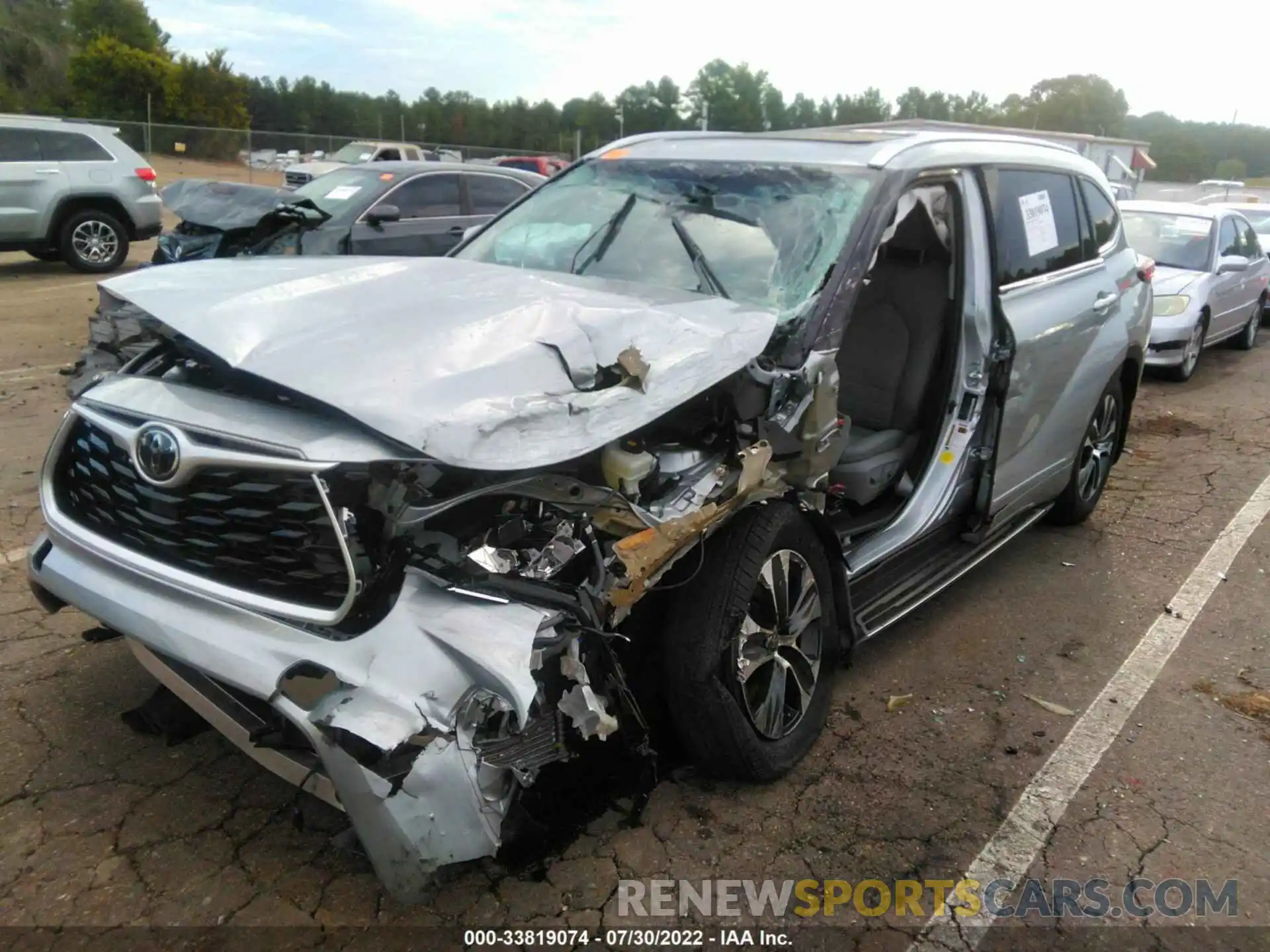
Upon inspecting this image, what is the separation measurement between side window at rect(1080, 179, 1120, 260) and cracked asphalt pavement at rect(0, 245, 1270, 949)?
5.77 ft

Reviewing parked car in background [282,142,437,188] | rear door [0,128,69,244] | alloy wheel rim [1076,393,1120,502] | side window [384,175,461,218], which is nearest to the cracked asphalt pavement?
alloy wheel rim [1076,393,1120,502]

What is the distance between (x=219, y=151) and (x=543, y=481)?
34.5 meters

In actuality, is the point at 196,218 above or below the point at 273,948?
above

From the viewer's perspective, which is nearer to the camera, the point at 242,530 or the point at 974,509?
the point at 242,530

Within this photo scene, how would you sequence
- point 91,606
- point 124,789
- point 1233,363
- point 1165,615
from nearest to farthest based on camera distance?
point 91,606 → point 124,789 → point 1165,615 → point 1233,363

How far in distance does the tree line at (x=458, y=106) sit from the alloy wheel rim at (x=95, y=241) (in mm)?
32421

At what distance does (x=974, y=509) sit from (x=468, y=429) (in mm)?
2499

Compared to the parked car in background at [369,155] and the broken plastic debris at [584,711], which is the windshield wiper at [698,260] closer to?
the broken plastic debris at [584,711]

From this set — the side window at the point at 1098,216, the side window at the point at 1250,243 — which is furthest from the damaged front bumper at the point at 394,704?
the side window at the point at 1250,243

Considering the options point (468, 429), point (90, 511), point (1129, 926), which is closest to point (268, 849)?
point (90, 511)

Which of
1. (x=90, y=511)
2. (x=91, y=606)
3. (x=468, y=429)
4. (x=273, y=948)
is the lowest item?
(x=273, y=948)

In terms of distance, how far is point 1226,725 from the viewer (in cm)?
339

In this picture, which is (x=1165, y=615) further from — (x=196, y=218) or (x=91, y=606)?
(x=196, y=218)

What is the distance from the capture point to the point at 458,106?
7669 centimetres
